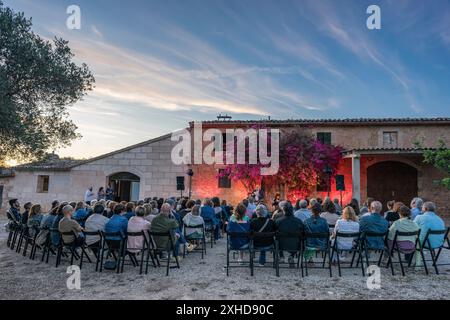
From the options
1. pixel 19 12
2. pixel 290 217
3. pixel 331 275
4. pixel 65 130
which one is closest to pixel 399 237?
pixel 331 275

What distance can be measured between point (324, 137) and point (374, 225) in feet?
37.7

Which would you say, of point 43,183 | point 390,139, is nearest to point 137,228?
point 390,139

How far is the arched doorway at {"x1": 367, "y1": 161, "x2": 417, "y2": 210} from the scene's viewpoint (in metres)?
15.6

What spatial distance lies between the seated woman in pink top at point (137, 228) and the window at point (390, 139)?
49.5 ft

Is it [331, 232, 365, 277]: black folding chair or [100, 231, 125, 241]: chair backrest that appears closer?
[331, 232, 365, 277]: black folding chair

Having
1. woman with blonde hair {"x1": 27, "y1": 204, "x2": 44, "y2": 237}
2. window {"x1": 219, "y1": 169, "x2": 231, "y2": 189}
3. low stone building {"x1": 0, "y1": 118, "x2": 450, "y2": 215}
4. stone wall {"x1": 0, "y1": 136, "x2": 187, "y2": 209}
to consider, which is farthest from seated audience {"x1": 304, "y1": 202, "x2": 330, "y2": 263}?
stone wall {"x1": 0, "y1": 136, "x2": 187, "y2": 209}

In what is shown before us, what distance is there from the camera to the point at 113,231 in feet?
17.9

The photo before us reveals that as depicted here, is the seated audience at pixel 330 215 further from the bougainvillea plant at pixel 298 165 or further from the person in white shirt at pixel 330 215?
the bougainvillea plant at pixel 298 165

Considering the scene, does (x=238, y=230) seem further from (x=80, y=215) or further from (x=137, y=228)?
(x=80, y=215)

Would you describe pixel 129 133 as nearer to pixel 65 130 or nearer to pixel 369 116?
pixel 65 130

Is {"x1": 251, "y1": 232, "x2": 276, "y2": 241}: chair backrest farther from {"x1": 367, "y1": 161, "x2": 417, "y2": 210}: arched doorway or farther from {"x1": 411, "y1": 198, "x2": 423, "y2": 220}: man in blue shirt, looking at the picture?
{"x1": 367, "y1": 161, "x2": 417, "y2": 210}: arched doorway

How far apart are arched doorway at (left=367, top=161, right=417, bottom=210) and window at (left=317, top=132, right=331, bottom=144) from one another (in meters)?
2.77

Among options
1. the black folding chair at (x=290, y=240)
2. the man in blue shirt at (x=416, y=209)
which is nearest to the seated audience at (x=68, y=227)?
the black folding chair at (x=290, y=240)

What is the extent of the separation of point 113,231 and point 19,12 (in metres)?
7.77
